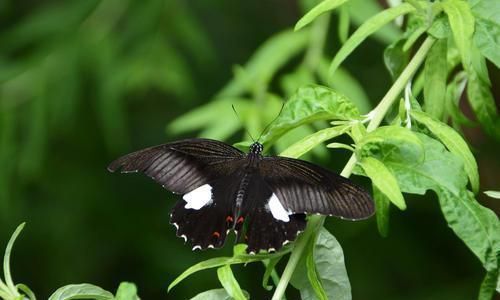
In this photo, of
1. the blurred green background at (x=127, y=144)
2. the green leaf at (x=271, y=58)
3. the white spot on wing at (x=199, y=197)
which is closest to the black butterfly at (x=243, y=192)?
the white spot on wing at (x=199, y=197)

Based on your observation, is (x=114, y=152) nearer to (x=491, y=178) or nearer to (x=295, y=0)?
(x=295, y=0)

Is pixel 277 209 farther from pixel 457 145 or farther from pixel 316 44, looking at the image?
pixel 316 44

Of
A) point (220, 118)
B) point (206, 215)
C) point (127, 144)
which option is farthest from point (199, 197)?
point (127, 144)

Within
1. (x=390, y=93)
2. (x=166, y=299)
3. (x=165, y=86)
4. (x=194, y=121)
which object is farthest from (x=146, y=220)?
(x=390, y=93)

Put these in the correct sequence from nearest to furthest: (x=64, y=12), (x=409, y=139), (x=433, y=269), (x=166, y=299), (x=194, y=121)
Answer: (x=409, y=139), (x=194, y=121), (x=64, y=12), (x=433, y=269), (x=166, y=299)

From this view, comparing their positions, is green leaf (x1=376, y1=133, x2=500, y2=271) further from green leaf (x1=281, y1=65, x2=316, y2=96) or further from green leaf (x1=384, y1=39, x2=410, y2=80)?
green leaf (x1=281, y1=65, x2=316, y2=96)

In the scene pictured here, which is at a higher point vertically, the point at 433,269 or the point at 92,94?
the point at 92,94
